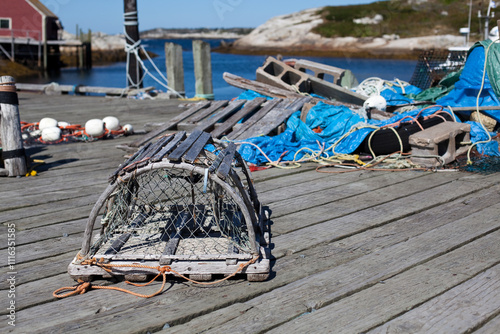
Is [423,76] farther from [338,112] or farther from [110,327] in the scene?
[110,327]

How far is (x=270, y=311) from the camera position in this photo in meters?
2.61

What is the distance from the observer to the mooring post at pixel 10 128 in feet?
16.4

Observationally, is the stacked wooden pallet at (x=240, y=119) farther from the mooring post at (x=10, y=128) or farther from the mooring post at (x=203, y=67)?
the mooring post at (x=203, y=67)

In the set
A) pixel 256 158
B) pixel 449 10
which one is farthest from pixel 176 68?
pixel 449 10

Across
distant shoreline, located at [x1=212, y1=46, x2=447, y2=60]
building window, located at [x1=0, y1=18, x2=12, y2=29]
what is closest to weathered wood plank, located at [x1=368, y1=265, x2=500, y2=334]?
building window, located at [x1=0, y1=18, x2=12, y2=29]

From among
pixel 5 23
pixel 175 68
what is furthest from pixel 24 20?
pixel 175 68

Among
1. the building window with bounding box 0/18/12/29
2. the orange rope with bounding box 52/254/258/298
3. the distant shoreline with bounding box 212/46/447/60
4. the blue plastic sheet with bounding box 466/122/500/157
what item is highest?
the building window with bounding box 0/18/12/29

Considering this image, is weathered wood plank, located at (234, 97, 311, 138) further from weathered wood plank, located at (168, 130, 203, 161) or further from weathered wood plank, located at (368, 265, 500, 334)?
weathered wood plank, located at (368, 265, 500, 334)

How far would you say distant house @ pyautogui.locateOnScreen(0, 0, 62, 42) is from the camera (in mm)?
42531

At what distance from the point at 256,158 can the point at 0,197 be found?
8.48 ft

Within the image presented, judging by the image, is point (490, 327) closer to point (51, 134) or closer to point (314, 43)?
point (51, 134)

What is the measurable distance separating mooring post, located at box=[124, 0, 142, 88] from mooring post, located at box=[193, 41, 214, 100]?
1.29 meters

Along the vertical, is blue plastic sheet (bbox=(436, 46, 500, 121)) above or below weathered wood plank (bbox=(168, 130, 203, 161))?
above

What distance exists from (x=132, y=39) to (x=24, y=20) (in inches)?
1439
